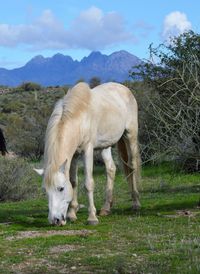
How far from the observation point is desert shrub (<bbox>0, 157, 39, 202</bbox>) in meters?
17.2

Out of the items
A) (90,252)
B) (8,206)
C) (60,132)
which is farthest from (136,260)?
(8,206)

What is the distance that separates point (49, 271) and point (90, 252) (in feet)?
3.62

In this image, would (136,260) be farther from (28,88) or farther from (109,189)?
(28,88)

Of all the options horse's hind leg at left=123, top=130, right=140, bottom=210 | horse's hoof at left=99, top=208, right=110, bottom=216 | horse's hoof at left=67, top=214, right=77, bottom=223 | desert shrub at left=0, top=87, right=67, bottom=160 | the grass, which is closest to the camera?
the grass

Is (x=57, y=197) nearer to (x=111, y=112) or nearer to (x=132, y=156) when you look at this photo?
(x=111, y=112)

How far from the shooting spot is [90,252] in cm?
767

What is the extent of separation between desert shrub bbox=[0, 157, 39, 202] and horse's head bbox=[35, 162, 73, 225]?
7.98 metres

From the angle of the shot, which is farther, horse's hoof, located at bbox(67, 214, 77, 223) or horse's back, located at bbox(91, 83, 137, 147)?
horse's back, located at bbox(91, 83, 137, 147)

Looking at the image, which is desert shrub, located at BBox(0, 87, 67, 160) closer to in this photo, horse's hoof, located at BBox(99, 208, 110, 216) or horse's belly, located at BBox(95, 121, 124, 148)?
horse's belly, located at BBox(95, 121, 124, 148)

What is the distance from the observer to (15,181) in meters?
17.4

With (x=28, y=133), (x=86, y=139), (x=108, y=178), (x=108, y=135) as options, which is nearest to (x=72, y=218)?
(x=86, y=139)

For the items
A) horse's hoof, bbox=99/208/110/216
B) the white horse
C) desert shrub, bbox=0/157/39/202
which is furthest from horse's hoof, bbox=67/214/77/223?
desert shrub, bbox=0/157/39/202

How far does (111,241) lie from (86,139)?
2.49m

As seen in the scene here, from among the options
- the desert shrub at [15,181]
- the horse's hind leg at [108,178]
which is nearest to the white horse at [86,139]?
the horse's hind leg at [108,178]
